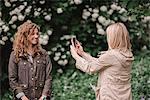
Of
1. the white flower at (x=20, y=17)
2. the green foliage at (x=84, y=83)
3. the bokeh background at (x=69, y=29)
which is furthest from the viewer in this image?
the white flower at (x=20, y=17)

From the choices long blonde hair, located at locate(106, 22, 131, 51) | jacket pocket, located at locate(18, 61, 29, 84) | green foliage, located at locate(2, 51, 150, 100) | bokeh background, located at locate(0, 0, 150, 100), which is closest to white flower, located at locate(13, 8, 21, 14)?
bokeh background, located at locate(0, 0, 150, 100)

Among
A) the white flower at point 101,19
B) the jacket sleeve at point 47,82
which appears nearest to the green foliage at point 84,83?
the white flower at point 101,19

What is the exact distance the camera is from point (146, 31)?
31.5ft

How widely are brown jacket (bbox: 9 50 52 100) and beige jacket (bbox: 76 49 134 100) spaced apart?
1.35 ft

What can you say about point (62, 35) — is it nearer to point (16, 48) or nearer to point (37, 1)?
point (37, 1)

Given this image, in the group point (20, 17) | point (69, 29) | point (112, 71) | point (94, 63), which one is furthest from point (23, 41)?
point (69, 29)

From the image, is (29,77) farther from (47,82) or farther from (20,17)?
(20,17)

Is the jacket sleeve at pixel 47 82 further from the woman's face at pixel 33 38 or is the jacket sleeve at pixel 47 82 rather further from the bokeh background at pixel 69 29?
the bokeh background at pixel 69 29

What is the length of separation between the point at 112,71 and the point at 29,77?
2.79 ft

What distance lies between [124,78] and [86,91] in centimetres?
280

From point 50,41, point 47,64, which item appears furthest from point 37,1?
point 47,64

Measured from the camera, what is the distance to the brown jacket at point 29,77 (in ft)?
17.5

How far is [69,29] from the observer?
9414mm

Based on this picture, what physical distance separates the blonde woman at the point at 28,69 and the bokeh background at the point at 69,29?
2.80 m
